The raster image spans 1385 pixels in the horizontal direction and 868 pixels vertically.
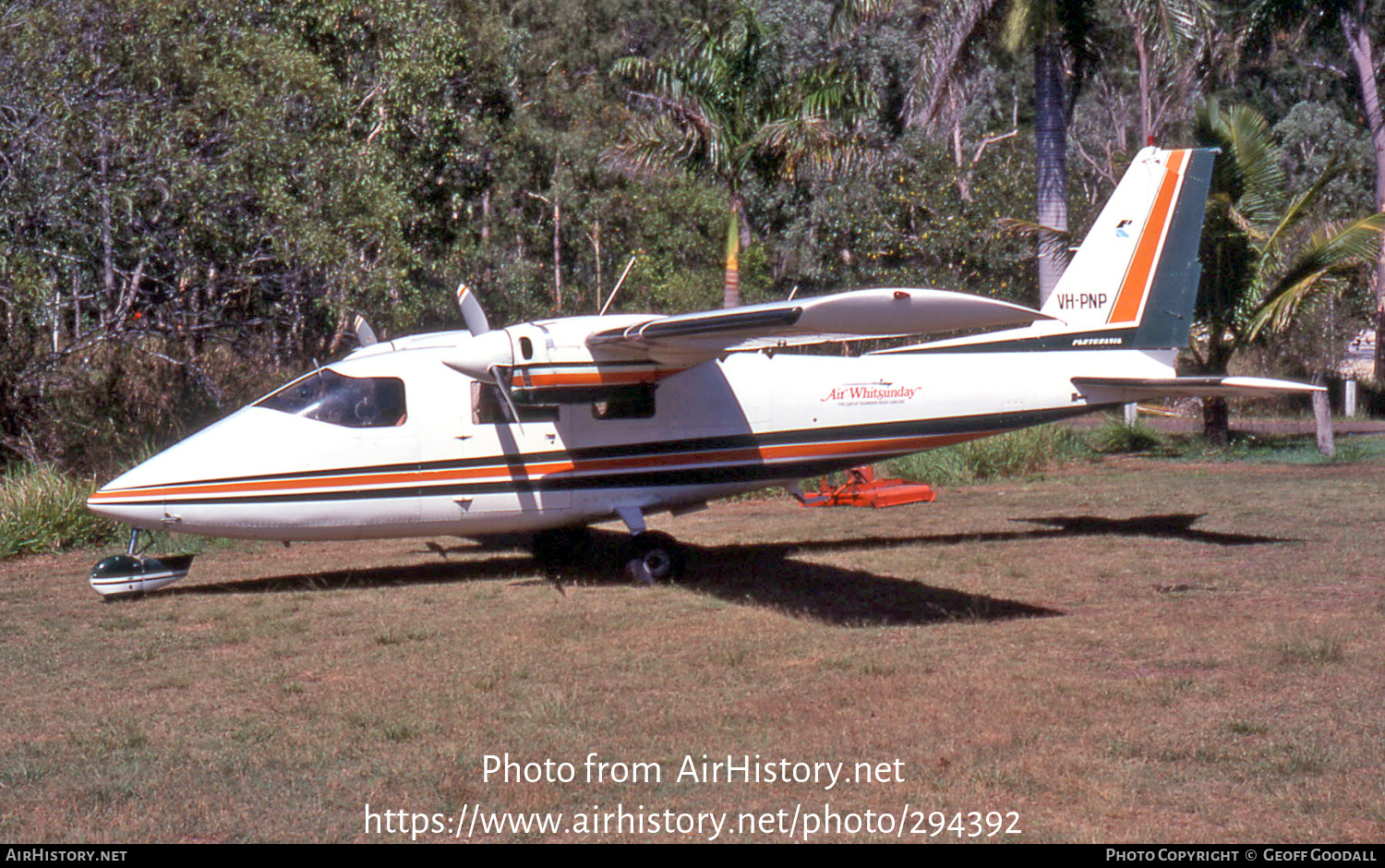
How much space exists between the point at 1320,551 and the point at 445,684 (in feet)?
27.6

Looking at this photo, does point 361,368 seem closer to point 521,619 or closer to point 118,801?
point 521,619

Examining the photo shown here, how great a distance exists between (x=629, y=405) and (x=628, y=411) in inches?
2.1

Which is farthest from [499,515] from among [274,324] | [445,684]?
[274,324]

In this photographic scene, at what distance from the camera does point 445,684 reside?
792 centimetres

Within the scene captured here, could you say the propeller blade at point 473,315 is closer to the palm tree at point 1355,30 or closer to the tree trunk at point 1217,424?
the tree trunk at point 1217,424

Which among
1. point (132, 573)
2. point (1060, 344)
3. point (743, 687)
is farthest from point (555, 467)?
point (1060, 344)

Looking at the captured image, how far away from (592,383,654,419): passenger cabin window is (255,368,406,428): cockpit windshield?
5.98 feet

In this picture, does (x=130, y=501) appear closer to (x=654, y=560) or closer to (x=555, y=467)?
(x=555, y=467)

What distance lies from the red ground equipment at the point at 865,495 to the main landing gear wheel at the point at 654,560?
4.15m

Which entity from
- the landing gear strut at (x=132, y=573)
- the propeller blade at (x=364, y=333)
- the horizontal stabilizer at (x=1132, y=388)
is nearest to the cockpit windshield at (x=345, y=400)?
the propeller blade at (x=364, y=333)

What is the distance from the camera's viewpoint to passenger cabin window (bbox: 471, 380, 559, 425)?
1120 cm

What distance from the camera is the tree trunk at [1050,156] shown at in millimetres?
20078

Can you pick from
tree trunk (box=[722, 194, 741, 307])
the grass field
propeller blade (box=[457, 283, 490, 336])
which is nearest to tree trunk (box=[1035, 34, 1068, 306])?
tree trunk (box=[722, 194, 741, 307])

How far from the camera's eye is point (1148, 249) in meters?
13.4
